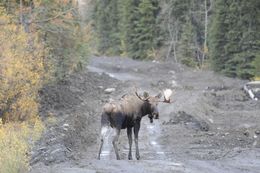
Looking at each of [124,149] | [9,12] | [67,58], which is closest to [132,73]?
[67,58]

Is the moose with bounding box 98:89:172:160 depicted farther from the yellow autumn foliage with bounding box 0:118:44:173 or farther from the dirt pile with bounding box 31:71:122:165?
the yellow autumn foliage with bounding box 0:118:44:173

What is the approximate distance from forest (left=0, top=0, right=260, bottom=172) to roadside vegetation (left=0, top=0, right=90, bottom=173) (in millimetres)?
38

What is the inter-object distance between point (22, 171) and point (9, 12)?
57.6ft

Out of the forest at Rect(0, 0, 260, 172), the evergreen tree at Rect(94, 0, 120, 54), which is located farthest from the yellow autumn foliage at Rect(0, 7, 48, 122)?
the evergreen tree at Rect(94, 0, 120, 54)

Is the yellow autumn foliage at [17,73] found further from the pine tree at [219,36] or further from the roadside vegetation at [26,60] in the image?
the pine tree at [219,36]

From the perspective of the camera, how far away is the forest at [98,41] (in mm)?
22344

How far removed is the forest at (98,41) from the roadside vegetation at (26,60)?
38mm

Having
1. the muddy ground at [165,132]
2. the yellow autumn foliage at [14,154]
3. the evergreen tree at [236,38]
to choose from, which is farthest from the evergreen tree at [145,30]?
the yellow autumn foliage at [14,154]

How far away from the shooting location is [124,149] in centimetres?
1909

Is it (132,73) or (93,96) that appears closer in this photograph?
(93,96)

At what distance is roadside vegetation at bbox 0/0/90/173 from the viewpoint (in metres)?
20.9

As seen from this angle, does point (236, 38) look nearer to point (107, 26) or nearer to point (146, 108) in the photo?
point (146, 108)

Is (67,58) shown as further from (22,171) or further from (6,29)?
(22,171)

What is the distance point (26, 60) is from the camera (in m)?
23.2
